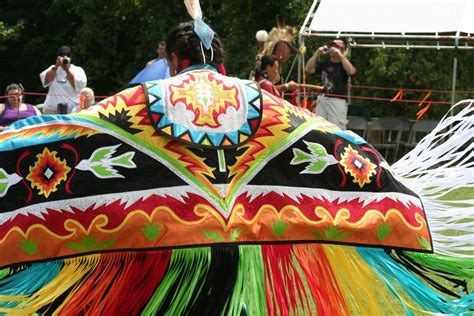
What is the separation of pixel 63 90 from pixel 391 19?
3536 mm

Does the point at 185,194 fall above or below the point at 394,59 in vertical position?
above

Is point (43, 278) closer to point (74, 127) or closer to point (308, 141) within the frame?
point (74, 127)

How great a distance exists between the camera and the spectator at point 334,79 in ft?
35.7

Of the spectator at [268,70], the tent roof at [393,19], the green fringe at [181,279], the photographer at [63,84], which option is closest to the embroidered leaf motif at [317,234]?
the green fringe at [181,279]

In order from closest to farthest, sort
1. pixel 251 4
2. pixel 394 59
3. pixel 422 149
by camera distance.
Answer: pixel 422 149 → pixel 394 59 → pixel 251 4

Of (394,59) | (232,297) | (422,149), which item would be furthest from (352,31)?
(232,297)

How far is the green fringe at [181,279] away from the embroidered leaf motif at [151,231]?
0.08 m

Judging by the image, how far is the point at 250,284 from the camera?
3268 millimetres

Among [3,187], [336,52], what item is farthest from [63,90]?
[3,187]

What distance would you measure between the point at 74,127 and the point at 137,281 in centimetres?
51

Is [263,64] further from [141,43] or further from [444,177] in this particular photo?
[141,43]

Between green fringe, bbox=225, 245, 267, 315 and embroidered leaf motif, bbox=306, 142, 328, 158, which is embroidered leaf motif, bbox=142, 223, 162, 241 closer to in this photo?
green fringe, bbox=225, 245, 267, 315

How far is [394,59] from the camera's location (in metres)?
15.9

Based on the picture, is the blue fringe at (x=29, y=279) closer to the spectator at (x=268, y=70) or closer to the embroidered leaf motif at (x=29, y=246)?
the embroidered leaf motif at (x=29, y=246)
